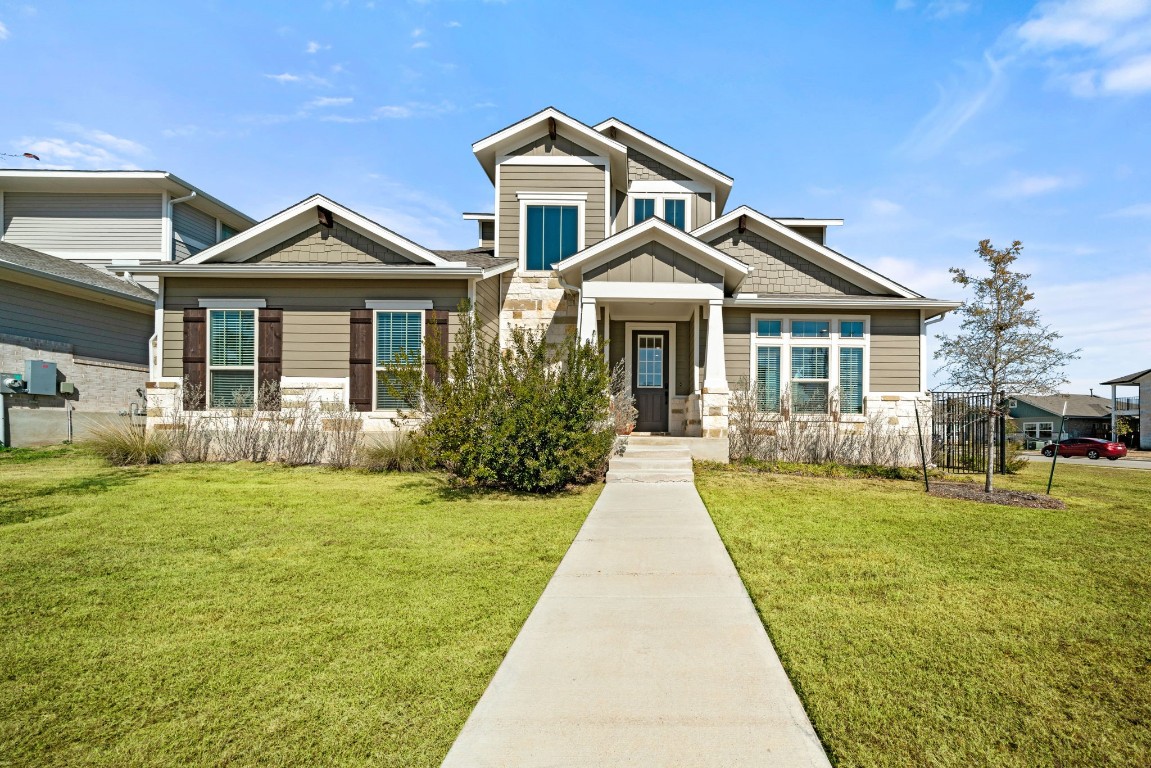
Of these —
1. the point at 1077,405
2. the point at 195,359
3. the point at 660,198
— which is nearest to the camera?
the point at 195,359

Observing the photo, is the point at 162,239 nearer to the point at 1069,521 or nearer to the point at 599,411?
the point at 599,411

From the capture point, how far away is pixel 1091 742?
8.32ft

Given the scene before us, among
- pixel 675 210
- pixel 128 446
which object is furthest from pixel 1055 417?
pixel 128 446

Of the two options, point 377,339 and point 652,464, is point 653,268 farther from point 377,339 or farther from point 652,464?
point 377,339

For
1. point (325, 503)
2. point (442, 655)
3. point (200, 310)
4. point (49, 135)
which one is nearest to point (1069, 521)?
point (442, 655)

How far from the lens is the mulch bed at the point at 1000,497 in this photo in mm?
8365

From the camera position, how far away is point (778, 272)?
14320 millimetres

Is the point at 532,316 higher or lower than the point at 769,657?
higher

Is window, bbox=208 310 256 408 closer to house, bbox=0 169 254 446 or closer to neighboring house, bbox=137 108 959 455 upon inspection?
neighboring house, bbox=137 108 959 455

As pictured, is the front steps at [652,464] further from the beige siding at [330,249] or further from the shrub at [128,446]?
the shrub at [128,446]

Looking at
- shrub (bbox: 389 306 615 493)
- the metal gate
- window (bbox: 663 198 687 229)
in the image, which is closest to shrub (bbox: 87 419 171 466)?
shrub (bbox: 389 306 615 493)

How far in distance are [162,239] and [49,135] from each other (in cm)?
490

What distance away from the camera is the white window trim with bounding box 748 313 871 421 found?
14.0 meters

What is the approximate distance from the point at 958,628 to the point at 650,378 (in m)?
10.8
